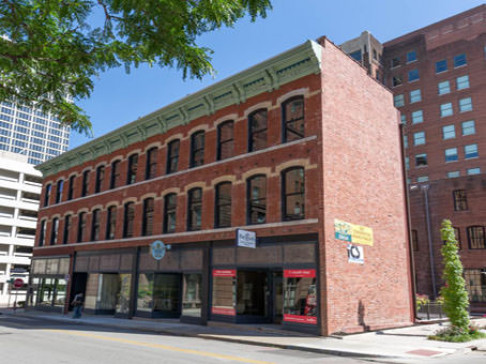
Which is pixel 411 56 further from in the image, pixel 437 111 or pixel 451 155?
pixel 451 155

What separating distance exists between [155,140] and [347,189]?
13157mm

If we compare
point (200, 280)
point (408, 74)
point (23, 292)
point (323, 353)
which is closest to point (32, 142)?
point (23, 292)

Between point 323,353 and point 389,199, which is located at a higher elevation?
point 389,199

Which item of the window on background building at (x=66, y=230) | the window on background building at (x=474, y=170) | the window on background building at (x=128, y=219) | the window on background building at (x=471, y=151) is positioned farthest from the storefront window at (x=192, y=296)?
the window on background building at (x=471, y=151)

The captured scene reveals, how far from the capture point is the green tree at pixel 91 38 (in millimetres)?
5082

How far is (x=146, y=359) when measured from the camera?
10.6 metres

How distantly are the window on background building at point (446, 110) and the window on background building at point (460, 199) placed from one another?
1865 centimetres

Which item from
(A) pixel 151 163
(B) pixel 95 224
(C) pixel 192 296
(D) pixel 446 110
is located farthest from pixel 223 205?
(D) pixel 446 110

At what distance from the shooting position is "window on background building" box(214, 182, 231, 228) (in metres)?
21.4

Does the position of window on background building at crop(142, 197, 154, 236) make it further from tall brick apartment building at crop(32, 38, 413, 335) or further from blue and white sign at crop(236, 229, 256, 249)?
blue and white sign at crop(236, 229, 256, 249)

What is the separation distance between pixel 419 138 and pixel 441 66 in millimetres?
9700

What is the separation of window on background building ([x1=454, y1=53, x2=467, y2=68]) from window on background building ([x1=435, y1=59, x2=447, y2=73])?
1363 millimetres

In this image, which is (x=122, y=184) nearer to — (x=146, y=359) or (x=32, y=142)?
(x=146, y=359)

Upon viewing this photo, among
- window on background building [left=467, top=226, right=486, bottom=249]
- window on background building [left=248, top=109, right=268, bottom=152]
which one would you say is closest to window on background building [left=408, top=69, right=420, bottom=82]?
window on background building [left=467, top=226, right=486, bottom=249]
